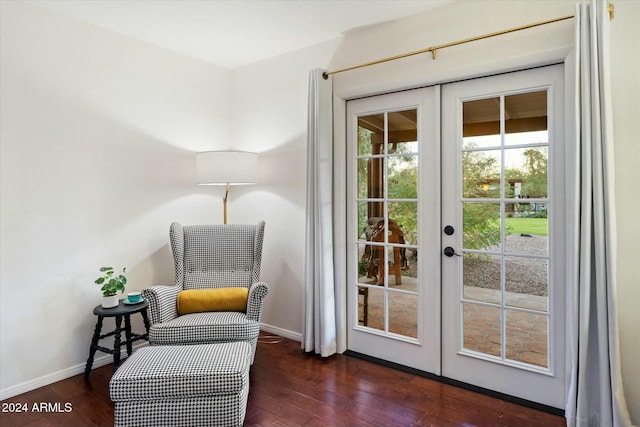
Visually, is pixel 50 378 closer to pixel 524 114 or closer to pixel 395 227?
pixel 395 227

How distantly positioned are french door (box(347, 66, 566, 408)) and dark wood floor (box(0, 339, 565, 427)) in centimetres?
20

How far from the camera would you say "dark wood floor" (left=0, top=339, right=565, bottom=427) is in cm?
209

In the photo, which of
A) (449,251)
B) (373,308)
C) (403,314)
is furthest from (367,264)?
(449,251)

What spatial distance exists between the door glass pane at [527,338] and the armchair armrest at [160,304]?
2.27m

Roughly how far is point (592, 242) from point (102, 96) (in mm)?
3346

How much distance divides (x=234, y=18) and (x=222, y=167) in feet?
3.71

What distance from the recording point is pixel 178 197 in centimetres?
338

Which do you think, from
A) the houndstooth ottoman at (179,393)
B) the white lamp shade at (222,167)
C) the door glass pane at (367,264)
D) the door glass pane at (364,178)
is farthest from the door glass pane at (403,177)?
the houndstooth ottoman at (179,393)

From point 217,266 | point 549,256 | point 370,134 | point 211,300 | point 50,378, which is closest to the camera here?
point 549,256

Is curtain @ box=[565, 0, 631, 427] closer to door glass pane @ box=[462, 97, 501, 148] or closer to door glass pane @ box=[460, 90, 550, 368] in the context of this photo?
door glass pane @ box=[460, 90, 550, 368]

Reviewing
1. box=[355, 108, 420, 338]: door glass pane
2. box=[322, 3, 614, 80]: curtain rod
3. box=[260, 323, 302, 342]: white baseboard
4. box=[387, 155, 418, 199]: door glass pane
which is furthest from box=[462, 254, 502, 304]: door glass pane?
box=[260, 323, 302, 342]: white baseboard

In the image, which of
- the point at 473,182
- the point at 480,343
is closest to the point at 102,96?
the point at 473,182

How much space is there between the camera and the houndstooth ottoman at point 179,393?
1849mm

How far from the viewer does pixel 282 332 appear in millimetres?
3436
